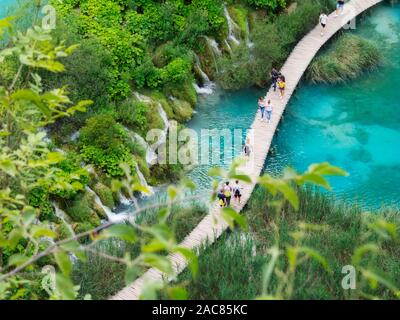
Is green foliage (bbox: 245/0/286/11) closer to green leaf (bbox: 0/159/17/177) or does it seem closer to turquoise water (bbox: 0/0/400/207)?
turquoise water (bbox: 0/0/400/207)

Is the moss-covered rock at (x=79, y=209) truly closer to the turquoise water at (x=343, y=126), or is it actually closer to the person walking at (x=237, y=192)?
A: the turquoise water at (x=343, y=126)

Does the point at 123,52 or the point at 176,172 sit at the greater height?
the point at 123,52

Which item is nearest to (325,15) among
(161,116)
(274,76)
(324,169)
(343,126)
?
(274,76)

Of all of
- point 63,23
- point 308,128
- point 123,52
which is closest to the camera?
point 63,23

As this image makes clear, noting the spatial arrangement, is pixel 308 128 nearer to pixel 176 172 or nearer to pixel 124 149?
pixel 176 172

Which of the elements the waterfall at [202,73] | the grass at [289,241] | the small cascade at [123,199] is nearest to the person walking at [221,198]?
the grass at [289,241]

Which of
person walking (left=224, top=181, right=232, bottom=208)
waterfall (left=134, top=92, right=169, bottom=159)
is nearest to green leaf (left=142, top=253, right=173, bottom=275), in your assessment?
person walking (left=224, top=181, right=232, bottom=208)
